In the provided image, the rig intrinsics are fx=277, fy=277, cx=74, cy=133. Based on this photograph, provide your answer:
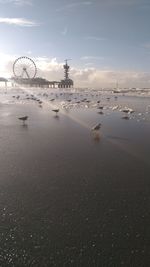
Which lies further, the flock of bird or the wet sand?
the flock of bird

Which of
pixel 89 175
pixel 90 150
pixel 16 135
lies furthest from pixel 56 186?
pixel 16 135

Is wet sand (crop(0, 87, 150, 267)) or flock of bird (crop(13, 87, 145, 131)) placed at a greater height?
wet sand (crop(0, 87, 150, 267))

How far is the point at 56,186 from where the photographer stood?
1196 centimetres

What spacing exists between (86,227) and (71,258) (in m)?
1.49

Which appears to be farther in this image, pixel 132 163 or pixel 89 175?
pixel 132 163

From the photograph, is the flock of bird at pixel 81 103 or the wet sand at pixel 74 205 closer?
the wet sand at pixel 74 205

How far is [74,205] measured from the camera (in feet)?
33.5

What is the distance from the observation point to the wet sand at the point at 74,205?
761 centimetres

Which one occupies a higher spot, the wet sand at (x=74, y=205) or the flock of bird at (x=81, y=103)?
the wet sand at (x=74, y=205)

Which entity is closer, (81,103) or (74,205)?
(74,205)

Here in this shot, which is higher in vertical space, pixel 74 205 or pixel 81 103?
pixel 74 205

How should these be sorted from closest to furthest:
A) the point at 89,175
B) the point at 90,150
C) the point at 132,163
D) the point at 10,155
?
1. the point at 89,175
2. the point at 132,163
3. the point at 10,155
4. the point at 90,150

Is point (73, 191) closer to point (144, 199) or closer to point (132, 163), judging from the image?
point (144, 199)

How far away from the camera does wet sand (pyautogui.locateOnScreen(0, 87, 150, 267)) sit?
7.61m
